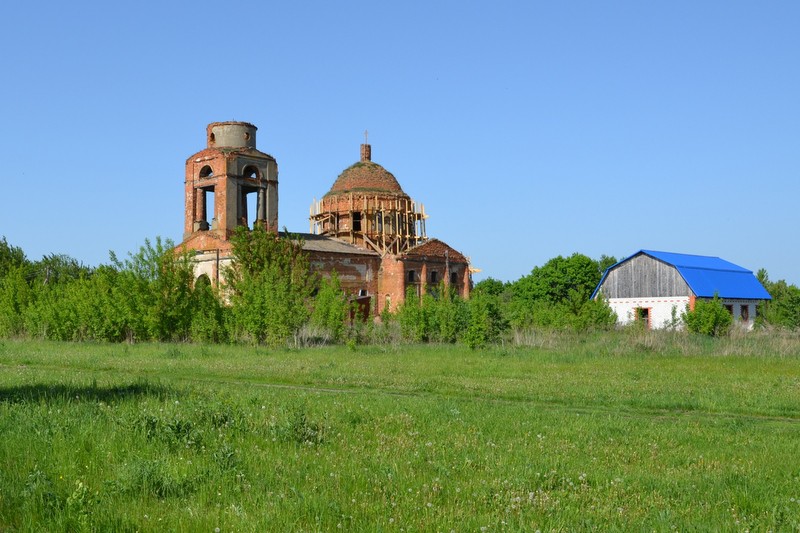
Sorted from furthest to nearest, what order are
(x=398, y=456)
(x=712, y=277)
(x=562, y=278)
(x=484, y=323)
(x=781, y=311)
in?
1. (x=562, y=278)
2. (x=712, y=277)
3. (x=781, y=311)
4. (x=484, y=323)
5. (x=398, y=456)

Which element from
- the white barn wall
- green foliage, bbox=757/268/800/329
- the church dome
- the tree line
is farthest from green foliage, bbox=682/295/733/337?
the church dome

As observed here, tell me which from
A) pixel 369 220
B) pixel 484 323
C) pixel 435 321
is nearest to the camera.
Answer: pixel 484 323

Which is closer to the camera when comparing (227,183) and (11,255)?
(227,183)

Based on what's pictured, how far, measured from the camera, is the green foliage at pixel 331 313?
30.0 metres

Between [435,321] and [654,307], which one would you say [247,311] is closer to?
[435,321]

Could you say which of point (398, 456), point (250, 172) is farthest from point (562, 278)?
point (398, 456)

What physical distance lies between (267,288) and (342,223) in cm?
2842

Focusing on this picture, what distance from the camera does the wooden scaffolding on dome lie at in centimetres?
5481

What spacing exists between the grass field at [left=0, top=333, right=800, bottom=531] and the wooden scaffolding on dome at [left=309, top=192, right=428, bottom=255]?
39.2 m

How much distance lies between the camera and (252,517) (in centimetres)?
568

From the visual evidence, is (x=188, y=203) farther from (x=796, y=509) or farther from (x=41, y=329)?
(x=796, y=509)

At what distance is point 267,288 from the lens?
94.6 feet

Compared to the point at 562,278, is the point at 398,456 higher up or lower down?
lower down

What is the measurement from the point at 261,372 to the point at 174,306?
14280mm
